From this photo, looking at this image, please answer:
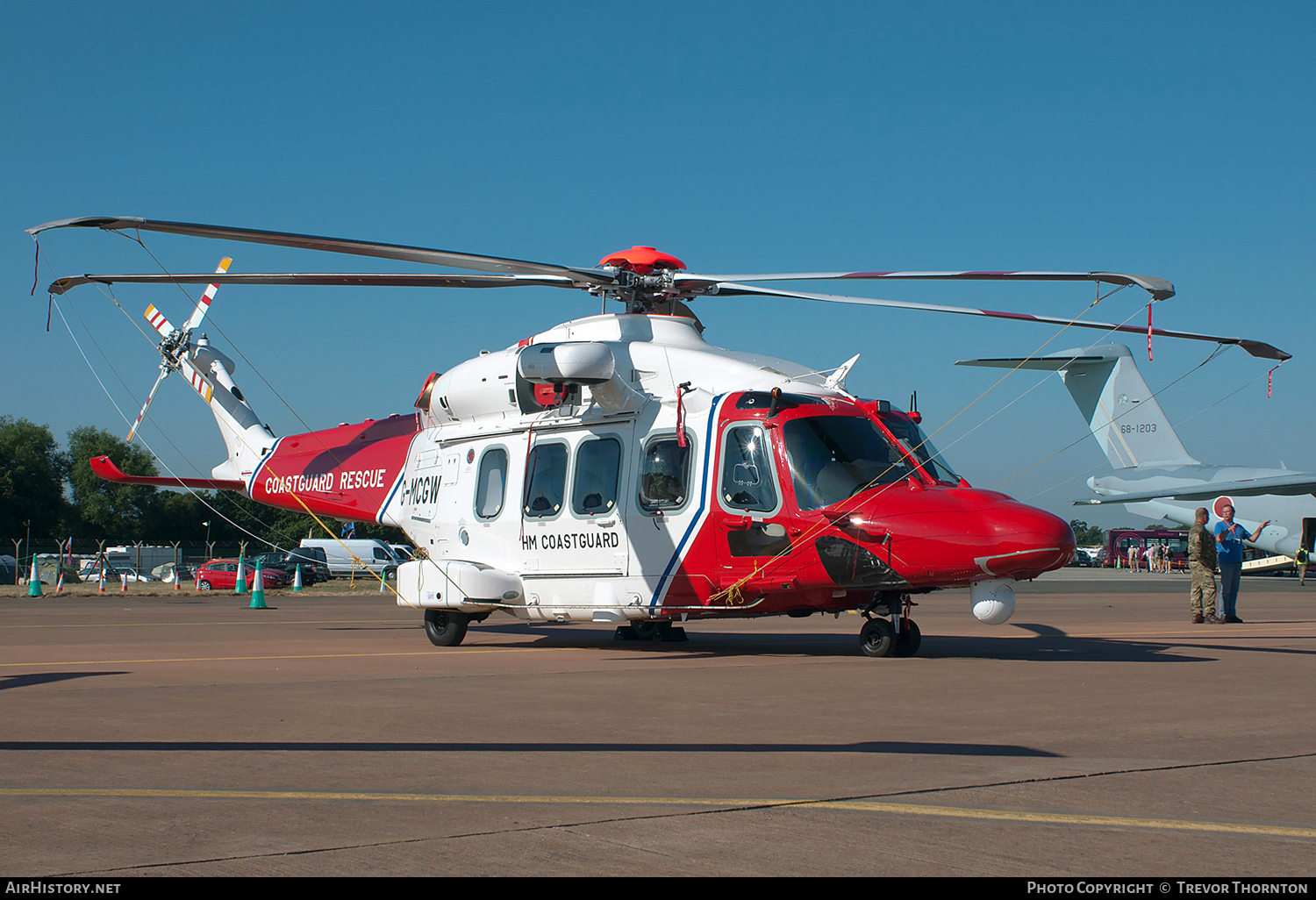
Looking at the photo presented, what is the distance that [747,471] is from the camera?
11.8 metres

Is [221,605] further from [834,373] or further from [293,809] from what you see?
[293,809]

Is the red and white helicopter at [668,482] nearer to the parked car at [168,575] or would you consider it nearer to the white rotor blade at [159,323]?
the white rotor blade at [159,323]

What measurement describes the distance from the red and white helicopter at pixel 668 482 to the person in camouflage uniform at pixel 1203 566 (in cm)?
639

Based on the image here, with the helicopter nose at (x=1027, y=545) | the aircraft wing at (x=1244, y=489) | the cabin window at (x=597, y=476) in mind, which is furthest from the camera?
the aircraft wing at (x=1244, y=489)

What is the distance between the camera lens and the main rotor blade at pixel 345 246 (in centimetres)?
1016

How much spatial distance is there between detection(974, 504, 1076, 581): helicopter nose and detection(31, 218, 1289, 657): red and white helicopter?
17mm

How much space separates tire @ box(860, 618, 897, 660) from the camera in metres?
11.7

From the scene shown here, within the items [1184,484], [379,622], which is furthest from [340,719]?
[1184,484]

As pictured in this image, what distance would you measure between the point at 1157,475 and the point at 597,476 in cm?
3508

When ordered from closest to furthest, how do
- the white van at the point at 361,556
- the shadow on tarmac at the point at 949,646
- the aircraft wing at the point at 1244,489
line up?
the shadow on tarmac at the point at 949,646 → the aircraft wing at the point at 1244,489 → the white van at the point at 361,556

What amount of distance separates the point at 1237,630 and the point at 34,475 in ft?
287

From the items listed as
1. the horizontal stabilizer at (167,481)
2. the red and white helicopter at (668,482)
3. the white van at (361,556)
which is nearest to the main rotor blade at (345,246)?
the red and white helicopter at (668,482)

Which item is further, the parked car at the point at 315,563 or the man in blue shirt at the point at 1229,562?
the parked car at the point at 315,563

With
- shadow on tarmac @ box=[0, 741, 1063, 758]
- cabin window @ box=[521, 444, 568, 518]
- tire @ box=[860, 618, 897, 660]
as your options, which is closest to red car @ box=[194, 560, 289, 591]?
cabin window @ box=[521, 444, 568, 518]
